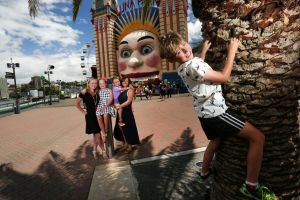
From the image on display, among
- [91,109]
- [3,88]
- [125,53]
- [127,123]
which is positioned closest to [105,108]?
[91,109]

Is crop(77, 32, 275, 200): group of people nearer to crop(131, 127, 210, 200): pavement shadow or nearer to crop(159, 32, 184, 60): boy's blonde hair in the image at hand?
crop(159, 32, 184, 60): boy's blonde hair

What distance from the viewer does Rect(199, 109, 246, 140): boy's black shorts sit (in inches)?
83.3

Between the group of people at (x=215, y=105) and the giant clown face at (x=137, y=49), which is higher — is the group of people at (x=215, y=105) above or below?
below

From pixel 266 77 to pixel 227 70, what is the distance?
0.99ft

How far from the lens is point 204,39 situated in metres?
2.48

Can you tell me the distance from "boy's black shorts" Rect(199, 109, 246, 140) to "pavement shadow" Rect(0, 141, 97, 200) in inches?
114


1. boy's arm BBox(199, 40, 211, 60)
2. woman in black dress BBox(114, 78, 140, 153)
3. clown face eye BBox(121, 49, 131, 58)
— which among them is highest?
clown face eye BBox(121, 49, 131, 58)

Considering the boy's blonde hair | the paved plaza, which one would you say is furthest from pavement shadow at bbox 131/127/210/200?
the boy's blonde hair

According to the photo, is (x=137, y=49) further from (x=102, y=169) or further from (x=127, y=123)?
(x=102, y=169)

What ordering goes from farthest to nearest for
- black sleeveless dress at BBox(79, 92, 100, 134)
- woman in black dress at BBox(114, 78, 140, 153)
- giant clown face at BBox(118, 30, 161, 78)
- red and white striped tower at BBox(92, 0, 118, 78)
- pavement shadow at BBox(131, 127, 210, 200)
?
red and white striped tower at BBox(92, 0, 118, 78)
giant clown face at BBox(118, 30, 161, 78)
woman in black dress at BBox(114, 78, 140, 153)
black sleeveless dress at BBox(79, 92, 100, 134)
pavement shadow at BBox(131, 127, 210, 200)

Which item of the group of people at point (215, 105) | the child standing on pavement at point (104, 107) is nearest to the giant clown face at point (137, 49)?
the child standing on pavement at point (104, 107)

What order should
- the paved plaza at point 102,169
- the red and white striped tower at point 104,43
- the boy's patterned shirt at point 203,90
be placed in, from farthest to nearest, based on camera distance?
the red and white striped tower at point 104,43 → the paved plaza at point 102,169 → the boy's patterned shirt at point 203,90

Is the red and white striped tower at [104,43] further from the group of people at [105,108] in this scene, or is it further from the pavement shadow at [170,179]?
the pavement shadow at [170,179]

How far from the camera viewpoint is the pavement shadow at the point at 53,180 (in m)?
4.55
